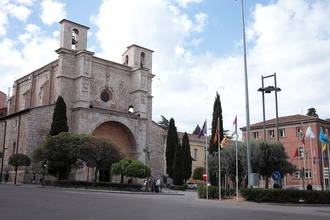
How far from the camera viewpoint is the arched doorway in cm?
4666

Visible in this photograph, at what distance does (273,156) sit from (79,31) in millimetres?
29017

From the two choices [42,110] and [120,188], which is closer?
[120,188]

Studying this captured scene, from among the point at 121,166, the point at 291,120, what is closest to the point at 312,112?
the point at 291,120

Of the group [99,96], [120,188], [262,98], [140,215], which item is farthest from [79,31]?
[140,215]

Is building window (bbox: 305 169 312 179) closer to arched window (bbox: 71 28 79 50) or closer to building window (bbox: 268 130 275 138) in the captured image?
building window (bbox: 268 130 275 138)

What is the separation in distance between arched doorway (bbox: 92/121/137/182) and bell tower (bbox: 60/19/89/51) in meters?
10.3

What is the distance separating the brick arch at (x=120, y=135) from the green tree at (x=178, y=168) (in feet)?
17.3

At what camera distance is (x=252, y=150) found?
98.3 feet

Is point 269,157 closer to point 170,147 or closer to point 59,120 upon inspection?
point 59,120

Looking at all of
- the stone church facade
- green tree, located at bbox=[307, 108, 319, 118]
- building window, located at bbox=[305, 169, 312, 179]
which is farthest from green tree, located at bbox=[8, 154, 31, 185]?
green tree, located at bbox=[307, 108, 319, 118]

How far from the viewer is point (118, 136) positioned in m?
48.8

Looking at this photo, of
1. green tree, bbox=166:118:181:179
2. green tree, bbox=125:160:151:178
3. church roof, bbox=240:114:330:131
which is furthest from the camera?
green tree, bbox=166:118:181:179

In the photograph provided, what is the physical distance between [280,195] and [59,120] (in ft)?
81.3

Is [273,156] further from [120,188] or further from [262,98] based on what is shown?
[120,188]
